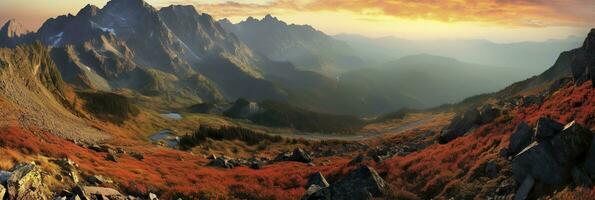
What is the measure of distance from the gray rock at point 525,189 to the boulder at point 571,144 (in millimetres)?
1681

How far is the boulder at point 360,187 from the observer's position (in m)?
27.8

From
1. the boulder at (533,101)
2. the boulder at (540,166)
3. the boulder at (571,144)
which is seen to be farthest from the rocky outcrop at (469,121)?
the boulder at (571,144)

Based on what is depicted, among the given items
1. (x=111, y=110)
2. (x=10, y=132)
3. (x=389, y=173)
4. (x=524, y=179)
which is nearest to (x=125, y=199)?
(x=10, y=132)

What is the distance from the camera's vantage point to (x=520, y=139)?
29875 mm

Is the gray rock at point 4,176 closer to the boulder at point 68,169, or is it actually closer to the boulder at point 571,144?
the boulder at point 68,169

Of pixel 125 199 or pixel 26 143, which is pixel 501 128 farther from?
pixel 26 143

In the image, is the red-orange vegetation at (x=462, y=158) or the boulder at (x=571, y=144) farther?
the red-orange vegetation at (x=462, y=158)

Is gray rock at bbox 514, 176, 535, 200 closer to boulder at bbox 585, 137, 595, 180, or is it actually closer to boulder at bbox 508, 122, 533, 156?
boulder at bbox 585, 137, 595, 180

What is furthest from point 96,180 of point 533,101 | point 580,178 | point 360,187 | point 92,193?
point 533,101

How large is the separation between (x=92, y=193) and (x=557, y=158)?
969 inches

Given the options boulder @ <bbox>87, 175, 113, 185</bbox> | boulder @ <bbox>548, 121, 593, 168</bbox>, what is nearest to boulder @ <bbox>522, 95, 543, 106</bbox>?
boulder @ <bbox>548, 121, 593, 168</bbox>

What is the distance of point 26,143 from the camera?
36531 mm

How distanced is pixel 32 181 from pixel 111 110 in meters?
149

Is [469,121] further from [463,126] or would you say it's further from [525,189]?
[525,189]
